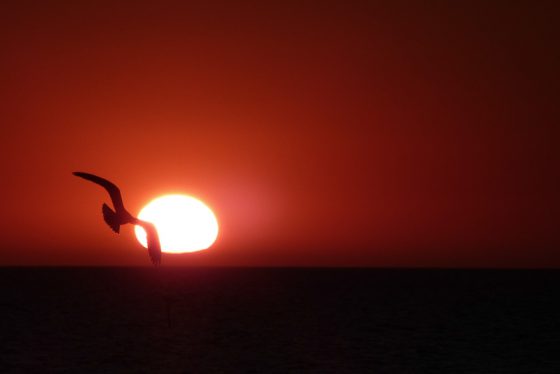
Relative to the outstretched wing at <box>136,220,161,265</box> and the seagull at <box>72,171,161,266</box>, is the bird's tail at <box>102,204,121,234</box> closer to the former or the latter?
Answer: the seagull at <box>72,171,161,266</box>

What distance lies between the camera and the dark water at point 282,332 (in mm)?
31406

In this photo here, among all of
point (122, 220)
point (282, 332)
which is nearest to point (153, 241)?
point (122, 220)

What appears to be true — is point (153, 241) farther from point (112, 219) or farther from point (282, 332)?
point (282, 332)

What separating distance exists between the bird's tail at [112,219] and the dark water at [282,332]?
2277 millimetres

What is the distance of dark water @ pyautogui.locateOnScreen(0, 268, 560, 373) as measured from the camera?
31406mm

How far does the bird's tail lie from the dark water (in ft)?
7.47

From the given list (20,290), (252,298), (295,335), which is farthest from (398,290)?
(295,335)

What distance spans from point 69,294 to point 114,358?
4839 centimetres

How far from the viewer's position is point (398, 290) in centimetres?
8894

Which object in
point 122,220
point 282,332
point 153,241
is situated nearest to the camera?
point 122,220

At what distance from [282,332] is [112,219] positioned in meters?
30.2

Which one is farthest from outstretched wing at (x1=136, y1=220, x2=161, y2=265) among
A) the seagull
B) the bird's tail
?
the bird's tail

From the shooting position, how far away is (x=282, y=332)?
43.7 m

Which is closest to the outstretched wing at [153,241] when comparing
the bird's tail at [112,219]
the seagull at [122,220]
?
the seagull at [122,220]
